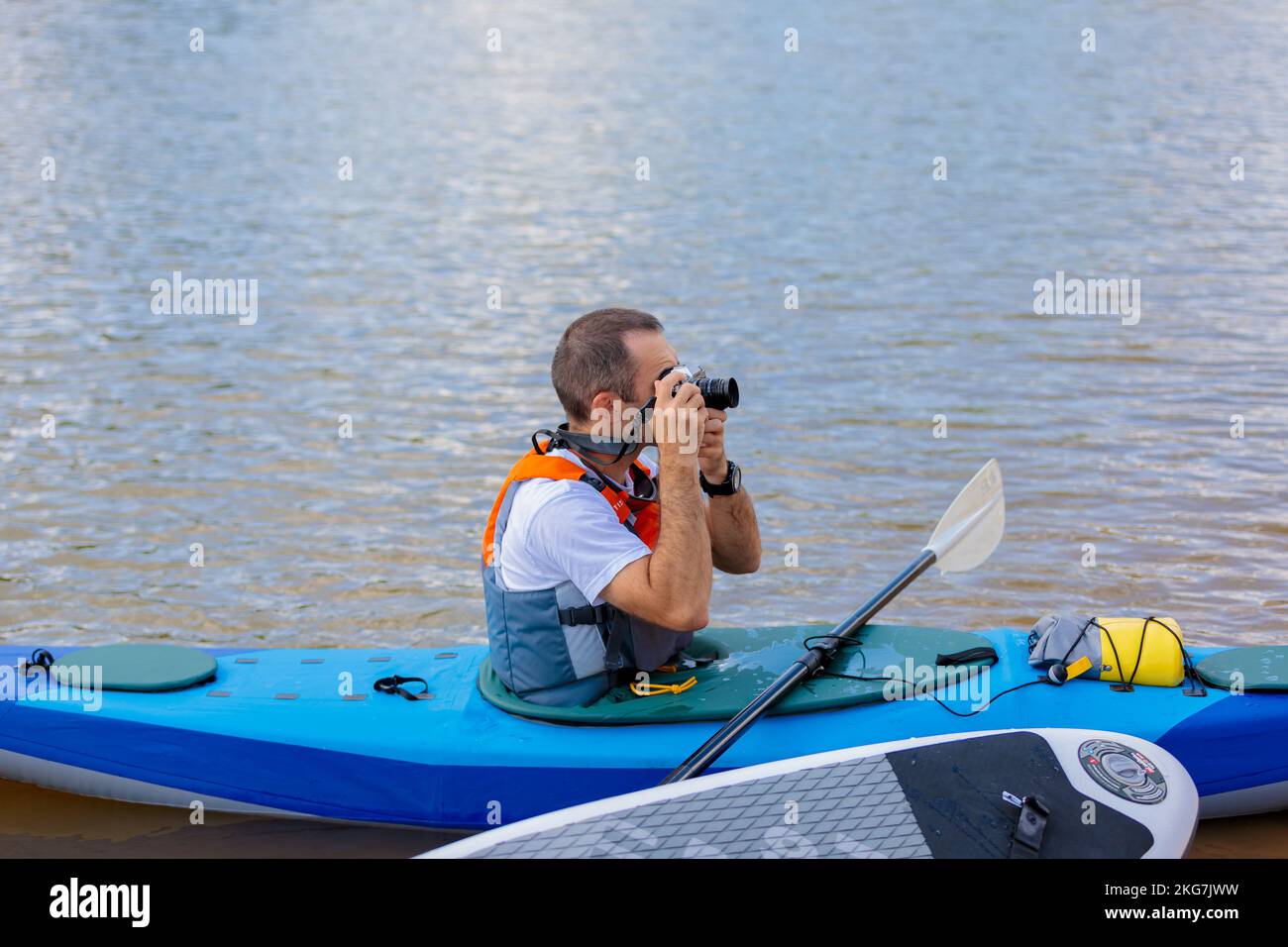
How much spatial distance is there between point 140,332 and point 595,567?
5837 mm

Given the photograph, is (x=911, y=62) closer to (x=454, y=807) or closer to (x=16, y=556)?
(x=16, y=556)

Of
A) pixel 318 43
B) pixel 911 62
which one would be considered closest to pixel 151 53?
pixel 318 43

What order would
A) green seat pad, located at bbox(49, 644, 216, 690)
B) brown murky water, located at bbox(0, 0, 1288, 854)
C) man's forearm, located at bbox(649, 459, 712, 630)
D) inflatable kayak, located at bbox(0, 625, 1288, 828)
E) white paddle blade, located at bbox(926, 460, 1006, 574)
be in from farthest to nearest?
brown murky water, located at bbox(0, 0, 1288, 854) < white paddle blade, located at bbox(926, 460, 1006, 574) < green seat pad, located at bbox(49, 644, 216, 690) < inflatable kayak, located at bbox(0, 625, 1288, 828) < man's forearm, located at bbox(649, 459, 712, 630)

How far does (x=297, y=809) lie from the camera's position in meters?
3.60

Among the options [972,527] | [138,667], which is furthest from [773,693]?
[138,667]

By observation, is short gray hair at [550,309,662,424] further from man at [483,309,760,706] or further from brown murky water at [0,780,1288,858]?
brown murky water at [0,780,1288,858]

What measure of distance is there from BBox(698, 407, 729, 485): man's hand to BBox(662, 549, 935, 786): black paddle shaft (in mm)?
472

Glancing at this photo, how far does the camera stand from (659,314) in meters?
8.69

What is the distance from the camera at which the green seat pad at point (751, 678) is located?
3430 mm

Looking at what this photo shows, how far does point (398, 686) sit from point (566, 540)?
70cm

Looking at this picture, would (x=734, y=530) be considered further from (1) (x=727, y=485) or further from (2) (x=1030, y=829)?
(2) (x=1030, y=829)

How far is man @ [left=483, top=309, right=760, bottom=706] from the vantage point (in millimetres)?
3166

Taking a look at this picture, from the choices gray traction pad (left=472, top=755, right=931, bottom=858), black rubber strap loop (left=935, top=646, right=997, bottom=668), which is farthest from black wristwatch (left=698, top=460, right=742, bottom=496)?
gray traction pad (left=472, top=755, right=931, bottom=858)

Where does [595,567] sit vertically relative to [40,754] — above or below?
above
